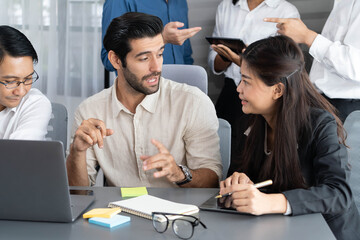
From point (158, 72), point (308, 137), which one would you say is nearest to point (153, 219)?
point (308, 137)

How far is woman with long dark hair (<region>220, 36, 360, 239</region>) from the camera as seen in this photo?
1.31 m

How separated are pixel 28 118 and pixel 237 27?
1.40 metres

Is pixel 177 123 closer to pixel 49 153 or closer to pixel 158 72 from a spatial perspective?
pixel 158 72

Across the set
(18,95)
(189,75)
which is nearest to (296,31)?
(189,75)

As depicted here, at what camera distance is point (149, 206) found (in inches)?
51.7

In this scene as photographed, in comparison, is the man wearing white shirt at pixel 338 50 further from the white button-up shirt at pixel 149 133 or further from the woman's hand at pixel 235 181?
the woman's hand at pixel 235 181

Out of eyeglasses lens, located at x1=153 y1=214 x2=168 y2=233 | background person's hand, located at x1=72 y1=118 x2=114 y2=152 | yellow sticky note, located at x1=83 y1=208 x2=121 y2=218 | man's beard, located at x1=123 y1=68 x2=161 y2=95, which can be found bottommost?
yellow sticky note, located at x1=83 y1=208 x2=121 y2=218

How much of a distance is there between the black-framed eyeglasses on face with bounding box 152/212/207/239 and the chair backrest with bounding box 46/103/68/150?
116cm

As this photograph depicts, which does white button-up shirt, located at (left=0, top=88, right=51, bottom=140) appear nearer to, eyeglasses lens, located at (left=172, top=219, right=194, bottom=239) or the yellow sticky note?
the yellow sticky note

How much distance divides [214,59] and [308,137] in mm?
1457


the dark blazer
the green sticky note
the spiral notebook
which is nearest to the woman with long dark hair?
the dark blazer

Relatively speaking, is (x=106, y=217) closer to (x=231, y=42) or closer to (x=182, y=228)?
(x=182, y=228)

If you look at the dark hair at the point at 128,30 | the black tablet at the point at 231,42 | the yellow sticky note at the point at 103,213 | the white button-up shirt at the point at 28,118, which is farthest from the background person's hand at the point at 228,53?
the yellow sticky note at the point at 103,213

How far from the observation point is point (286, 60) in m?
1.63
